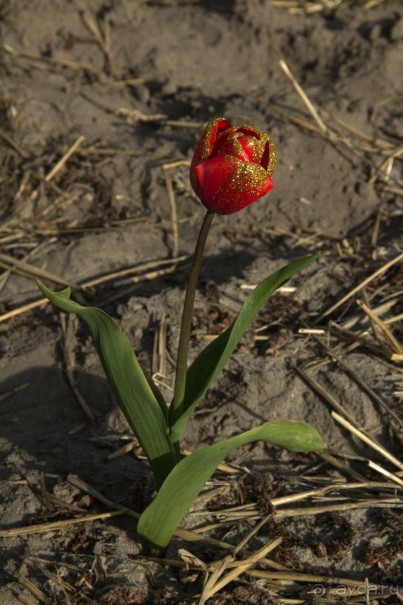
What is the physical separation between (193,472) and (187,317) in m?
0.40

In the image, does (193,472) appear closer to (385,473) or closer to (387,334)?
(385,473)

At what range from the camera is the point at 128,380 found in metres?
2.16

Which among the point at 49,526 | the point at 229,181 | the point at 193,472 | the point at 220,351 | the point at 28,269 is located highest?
the point at 229,181

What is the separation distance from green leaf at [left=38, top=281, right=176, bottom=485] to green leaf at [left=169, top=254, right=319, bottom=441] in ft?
0.16

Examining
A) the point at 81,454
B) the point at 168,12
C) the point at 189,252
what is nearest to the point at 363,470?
the point at 81,454

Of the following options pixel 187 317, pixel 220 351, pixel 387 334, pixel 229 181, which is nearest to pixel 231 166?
pixel 229 181

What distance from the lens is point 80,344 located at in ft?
10.0

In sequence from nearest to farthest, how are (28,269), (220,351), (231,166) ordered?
(231,166) → (220,351) → (28,269)

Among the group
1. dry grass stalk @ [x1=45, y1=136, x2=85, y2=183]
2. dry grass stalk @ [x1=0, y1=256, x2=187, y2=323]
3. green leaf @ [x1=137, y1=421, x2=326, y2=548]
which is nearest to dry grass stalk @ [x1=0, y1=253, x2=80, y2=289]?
dry grass stalk @ [x1=0, y1=256, x2=187, y2=323]

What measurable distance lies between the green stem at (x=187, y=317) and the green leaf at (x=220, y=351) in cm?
4

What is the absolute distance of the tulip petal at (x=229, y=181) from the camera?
184 cm

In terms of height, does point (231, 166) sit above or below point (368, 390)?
above

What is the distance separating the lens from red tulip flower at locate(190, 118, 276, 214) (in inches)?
72.8

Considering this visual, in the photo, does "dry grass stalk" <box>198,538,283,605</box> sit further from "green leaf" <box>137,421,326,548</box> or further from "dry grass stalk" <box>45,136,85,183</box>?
"dry grass stalk" <box>45,136,85,183</box>
